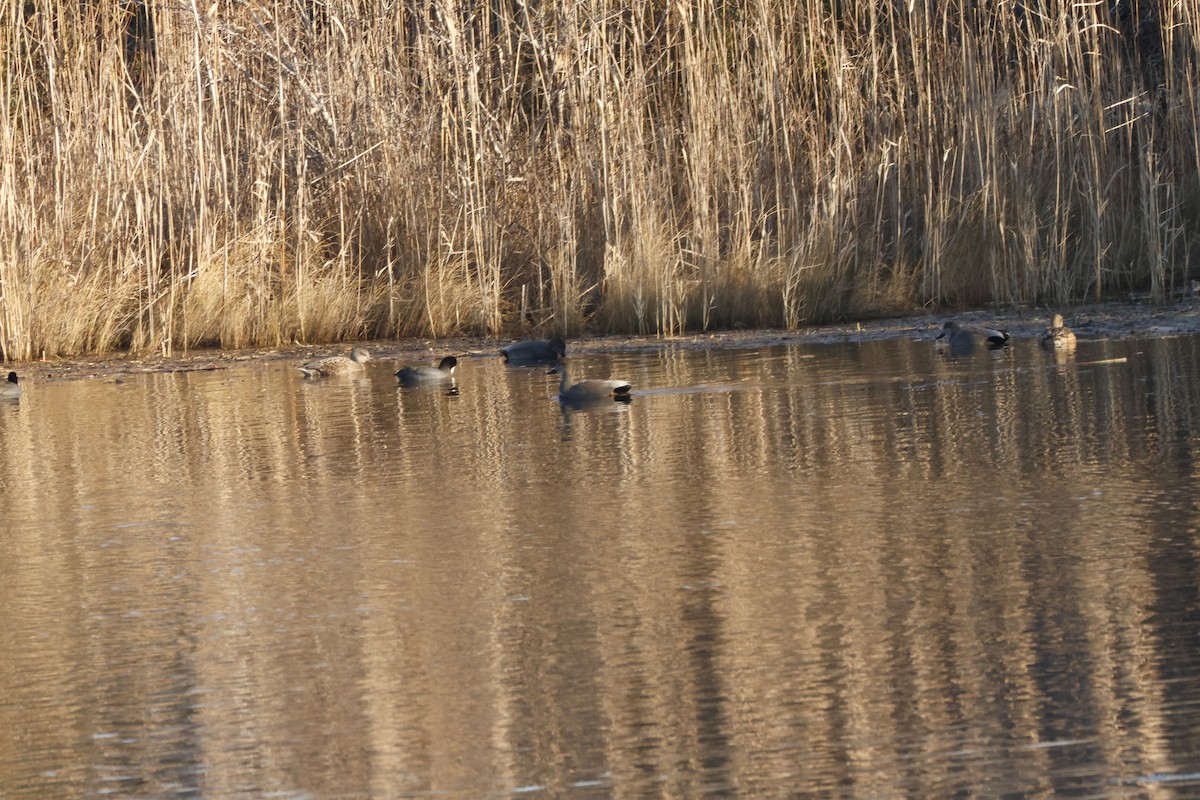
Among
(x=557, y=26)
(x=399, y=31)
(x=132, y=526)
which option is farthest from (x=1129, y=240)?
(x=132, y=526)

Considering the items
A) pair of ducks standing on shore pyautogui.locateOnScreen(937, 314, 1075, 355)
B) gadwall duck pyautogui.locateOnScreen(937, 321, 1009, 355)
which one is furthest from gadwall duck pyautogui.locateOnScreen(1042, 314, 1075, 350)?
gadwall duck pyautogui.locateOnScreen(937, 321, 1009, 355)

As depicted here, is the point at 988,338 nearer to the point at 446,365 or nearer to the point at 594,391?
the point at 594,391

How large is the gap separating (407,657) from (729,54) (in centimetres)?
1268

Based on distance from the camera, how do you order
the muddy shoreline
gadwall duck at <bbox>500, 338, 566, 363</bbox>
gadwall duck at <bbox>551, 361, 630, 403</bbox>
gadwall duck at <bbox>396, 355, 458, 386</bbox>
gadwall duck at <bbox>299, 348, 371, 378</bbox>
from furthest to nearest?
the muddy shoreline, gadwall duck at <bbox>500, 338, 566, 363</bbox>, gadwall duck at <bbox>299, 348, 371, 378</bbox>, gadwall duck at <bbox>396, 355, 458, 386</bbox>, gadwall duck at <bbox>551, 361, 630, 403</bbox>

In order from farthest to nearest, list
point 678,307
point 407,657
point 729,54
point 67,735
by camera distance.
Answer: point 729,54
point 678,307
point 407,657
point 67,735

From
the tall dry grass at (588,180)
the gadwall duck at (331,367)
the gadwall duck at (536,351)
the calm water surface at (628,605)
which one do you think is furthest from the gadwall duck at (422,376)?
the tall dry grass at (588,180)

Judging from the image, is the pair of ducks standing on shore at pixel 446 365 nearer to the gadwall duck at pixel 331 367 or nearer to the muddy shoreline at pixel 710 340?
the gadwall duck at pixel 331 367

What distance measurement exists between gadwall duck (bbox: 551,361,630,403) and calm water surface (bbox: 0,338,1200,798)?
0.34m

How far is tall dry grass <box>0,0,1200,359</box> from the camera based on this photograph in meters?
13.4

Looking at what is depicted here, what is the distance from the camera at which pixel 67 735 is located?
3.92m

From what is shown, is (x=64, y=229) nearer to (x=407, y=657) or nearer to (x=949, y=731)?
(x=407, y=657)

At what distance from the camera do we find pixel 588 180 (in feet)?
45.3

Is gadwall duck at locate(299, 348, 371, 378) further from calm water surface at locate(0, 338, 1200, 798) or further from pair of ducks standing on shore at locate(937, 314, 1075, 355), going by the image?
pair of ducks standing on shore at locate(937, 314, 1075, 355)

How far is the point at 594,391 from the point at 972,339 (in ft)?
8.84
